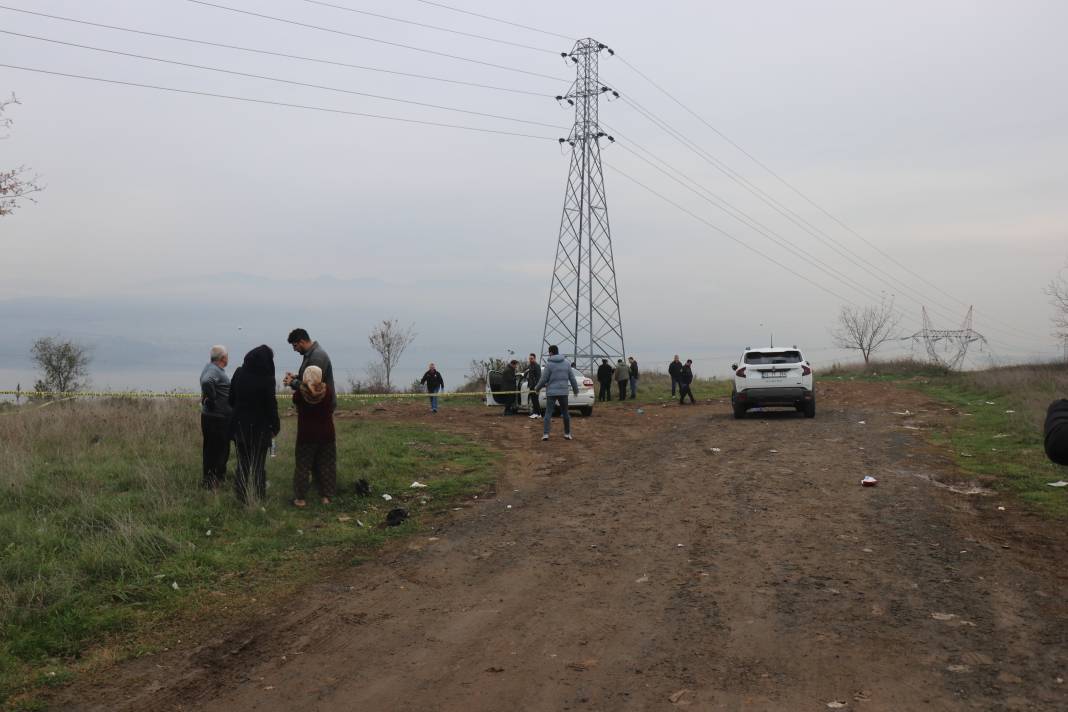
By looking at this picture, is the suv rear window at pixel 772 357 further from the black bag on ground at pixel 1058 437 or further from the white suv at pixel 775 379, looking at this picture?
the black bag on ground at pixel 1058 437

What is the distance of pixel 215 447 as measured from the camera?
1025 cm

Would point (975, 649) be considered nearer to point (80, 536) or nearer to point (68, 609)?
point (68, 609)

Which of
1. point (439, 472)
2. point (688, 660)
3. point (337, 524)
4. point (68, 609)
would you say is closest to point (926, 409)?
point (439, 472)

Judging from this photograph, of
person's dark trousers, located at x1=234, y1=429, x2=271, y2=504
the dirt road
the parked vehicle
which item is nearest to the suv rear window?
the parked vehicle

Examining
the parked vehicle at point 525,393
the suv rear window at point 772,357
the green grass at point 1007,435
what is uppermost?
the suv rear window at point 772,357

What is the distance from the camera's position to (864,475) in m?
11.3

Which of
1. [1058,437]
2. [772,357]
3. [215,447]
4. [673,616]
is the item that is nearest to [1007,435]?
[772,357]

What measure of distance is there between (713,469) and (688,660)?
7.34m

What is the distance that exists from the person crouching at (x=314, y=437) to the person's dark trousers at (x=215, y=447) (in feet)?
3.59

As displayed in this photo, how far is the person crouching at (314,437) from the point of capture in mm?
9453

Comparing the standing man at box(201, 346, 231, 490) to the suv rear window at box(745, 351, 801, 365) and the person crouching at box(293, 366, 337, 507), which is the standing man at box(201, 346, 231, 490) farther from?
the suv rear window at box(745, 351, 801, 365)

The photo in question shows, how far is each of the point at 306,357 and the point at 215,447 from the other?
176 centimetres

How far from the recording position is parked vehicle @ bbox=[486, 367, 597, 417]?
2358cm

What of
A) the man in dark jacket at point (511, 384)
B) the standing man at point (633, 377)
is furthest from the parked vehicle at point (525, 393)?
the standing man at point (633, 377)
